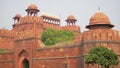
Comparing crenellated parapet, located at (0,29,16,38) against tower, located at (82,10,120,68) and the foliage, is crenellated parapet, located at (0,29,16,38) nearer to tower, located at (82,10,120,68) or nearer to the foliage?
the foliage

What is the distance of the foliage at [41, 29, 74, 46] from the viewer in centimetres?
3109

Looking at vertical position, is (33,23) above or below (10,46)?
above

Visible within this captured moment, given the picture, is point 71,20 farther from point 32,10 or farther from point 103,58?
point 103,58

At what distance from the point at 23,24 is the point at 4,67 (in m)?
6.88

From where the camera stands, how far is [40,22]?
32.8 meters

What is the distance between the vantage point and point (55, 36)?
1312 inches

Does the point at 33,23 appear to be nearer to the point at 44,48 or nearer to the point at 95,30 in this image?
the point at 44,48

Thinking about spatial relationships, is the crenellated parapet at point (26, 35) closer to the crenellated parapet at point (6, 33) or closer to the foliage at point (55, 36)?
the foliage at point (55, 36)

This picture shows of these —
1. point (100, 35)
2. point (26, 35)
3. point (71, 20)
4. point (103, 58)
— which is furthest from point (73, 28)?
point (103, 58)

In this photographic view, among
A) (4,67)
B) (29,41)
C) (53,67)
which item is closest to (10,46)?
(4,67)

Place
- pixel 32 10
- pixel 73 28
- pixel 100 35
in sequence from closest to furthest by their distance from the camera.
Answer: pixel 100 35
pixel 32 10
pixel 73 28

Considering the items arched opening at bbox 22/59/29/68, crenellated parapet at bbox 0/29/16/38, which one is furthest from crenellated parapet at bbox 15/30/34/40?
crenellated parapet at bbox 0/29/16/38

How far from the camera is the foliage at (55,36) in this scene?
31086 mm

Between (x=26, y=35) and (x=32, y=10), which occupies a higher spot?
(x=32, y=10)
